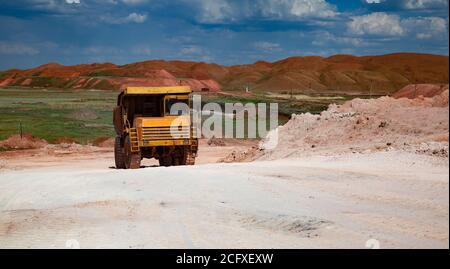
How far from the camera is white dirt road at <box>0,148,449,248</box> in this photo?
11023 millimetres

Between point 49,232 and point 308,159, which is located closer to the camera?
point 49,232

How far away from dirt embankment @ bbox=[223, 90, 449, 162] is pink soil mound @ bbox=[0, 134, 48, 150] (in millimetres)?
Result: 13504

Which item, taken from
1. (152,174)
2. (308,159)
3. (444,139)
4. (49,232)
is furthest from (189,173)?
(444,139)

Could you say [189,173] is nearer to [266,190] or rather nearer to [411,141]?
[266,190]

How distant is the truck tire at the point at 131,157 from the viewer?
22.3m

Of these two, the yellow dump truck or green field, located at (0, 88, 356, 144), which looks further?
green field, located at (0, 88, 356, 144)

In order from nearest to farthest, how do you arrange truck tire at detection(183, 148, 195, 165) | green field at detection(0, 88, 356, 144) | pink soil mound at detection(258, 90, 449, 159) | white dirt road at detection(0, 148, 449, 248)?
white dirt road at detection(0, 148, 449, 248) < pink soil mound at detection(258, 90, 449, 159) < truck tire at detection(183, 148, 195, 165) < green field at detection(0, 88, 356, 144)

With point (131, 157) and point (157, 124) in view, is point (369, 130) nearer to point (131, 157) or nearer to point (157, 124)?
point (157, 124)

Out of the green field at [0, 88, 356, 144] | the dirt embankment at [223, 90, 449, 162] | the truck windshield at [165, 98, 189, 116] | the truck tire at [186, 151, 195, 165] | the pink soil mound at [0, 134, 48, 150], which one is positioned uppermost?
the truck windshield at [165, 98, 189, 116]

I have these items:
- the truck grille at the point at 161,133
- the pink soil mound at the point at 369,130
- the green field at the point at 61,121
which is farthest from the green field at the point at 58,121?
the truck grille at the point at 161,133

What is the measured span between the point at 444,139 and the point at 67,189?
1016 cm

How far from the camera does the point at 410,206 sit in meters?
12.6

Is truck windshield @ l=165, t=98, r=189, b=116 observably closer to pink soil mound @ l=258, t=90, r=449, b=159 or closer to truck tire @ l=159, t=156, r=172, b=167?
truck tire @ l=159, t=156, r=172, b=167

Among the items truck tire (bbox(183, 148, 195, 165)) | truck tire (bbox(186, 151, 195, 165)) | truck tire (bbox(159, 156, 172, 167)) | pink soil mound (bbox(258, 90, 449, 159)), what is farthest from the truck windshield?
pink soil mound (bbox(258, 90, 449, 159))
